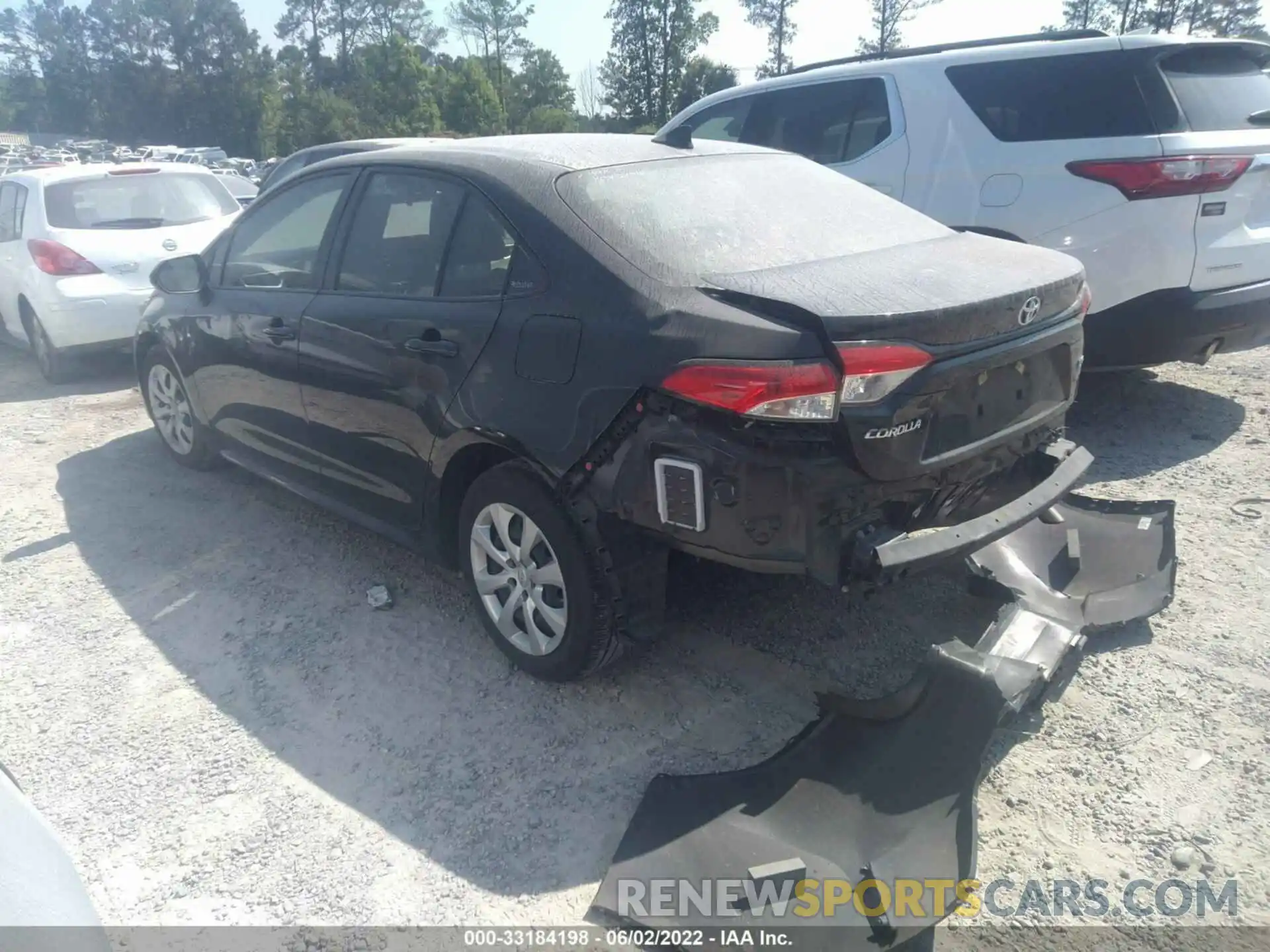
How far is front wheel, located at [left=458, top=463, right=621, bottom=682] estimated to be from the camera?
3.05m

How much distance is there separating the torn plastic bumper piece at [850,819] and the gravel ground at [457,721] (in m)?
0.22

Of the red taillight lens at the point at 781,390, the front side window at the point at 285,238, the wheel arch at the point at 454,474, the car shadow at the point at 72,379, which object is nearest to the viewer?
the red taillight lens at the point at 781,390

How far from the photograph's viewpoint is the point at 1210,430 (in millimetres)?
5391

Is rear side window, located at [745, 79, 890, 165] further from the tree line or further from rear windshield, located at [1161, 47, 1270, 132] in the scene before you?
the tree line

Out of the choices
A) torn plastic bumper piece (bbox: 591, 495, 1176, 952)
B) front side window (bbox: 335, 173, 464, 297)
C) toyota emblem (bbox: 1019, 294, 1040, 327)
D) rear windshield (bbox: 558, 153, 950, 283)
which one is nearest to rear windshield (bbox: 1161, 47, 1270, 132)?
rear windshield (bbox: 558, 153, 950, 283)

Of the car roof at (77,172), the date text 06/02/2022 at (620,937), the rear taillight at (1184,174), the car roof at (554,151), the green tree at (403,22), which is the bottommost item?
the date text 06/02/2022 at (620,937)

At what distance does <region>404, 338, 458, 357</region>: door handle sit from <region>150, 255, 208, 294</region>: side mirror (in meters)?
2.00

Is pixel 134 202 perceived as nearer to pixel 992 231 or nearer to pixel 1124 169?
pixel 992 231

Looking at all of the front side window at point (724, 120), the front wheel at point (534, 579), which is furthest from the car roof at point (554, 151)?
the front side window at point (724, 120)

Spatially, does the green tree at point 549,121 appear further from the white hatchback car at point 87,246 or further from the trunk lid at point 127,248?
the trunk lid at point 127,248

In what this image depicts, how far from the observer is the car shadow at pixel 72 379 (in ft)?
25.2

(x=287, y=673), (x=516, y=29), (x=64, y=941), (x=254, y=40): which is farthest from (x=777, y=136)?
(x=254, y=40)

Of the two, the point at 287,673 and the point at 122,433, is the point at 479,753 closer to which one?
the point at 287,673

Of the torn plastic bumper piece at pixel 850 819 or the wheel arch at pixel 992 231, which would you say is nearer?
the torn plastic bumper piece at pixel 850 819
